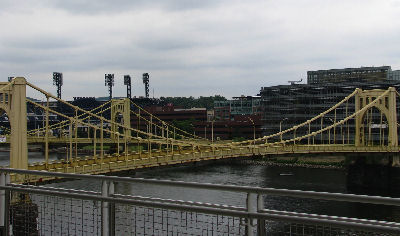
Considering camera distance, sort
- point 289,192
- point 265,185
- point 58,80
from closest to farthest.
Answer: point 289,192 → point 265,185 → point 58,80

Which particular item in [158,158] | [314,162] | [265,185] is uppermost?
[158,158]

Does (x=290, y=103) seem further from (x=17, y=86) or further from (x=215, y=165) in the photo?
(x=17, y=86)

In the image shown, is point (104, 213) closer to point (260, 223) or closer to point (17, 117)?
point (260, 223)

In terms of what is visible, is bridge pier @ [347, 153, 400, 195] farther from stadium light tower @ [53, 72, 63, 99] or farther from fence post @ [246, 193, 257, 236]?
stadium light tower @ [53, 72, 63, 99]

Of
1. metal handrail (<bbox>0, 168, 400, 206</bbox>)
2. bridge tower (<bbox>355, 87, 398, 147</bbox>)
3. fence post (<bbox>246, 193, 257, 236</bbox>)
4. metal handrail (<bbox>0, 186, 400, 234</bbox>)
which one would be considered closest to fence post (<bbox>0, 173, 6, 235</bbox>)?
metal handrail (<bbox>0, 186, 400, 234</bbox>)

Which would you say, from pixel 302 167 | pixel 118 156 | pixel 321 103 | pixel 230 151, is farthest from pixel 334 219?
pixel 321 103

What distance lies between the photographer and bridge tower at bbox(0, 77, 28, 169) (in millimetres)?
31312

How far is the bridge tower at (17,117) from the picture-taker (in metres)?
31.3

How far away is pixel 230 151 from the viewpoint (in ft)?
163

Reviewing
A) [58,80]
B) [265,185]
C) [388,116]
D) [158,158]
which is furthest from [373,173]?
[58,80]

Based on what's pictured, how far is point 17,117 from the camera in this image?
32.2 meters

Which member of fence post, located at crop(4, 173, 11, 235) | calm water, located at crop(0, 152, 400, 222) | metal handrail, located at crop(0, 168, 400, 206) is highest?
metal handrail, located at crop(0, 168, 400, 206)

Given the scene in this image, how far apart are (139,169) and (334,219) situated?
121 ft

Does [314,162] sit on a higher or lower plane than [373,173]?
lower
